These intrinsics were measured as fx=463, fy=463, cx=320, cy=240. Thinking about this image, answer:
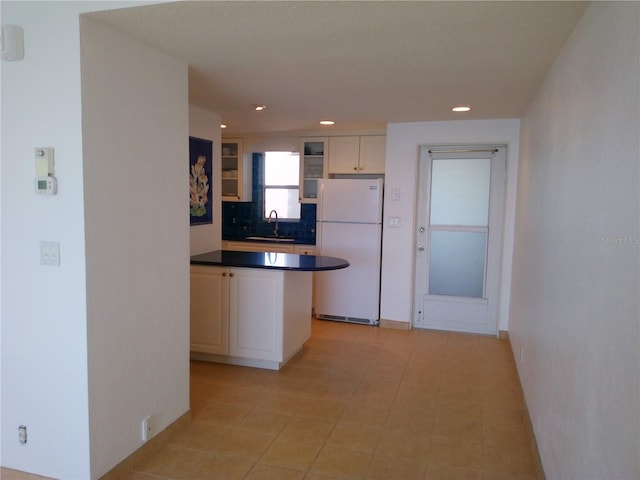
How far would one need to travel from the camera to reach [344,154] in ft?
18.4

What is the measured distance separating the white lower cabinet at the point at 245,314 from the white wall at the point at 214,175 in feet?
1.56

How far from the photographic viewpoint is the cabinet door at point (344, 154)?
5555mm

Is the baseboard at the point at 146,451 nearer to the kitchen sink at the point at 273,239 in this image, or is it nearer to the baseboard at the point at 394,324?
the baseboard at the point at 394,324

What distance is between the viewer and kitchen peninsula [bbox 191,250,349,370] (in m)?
3.66

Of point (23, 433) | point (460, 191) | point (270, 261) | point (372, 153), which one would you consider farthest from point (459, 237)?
point (23, 433)

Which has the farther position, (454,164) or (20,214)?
(454,164)

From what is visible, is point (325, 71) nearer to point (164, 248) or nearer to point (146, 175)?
point (146, 175)

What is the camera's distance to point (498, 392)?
136 inches

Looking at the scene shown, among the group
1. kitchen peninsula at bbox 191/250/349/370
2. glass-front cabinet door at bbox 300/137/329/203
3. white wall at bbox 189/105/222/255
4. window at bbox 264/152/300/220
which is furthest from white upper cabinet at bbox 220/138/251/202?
kitchen peninsula at bbox 191/250/349/370

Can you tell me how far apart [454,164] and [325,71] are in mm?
2464

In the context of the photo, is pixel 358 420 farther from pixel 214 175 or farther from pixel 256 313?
pixel 214 175

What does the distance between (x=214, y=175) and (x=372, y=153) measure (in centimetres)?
202

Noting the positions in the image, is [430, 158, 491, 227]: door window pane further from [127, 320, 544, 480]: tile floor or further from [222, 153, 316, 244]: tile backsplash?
[222, 153, 316, 244]: tile backsplash

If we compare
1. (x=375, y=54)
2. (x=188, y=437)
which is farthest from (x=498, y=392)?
(x=375, y=54)
